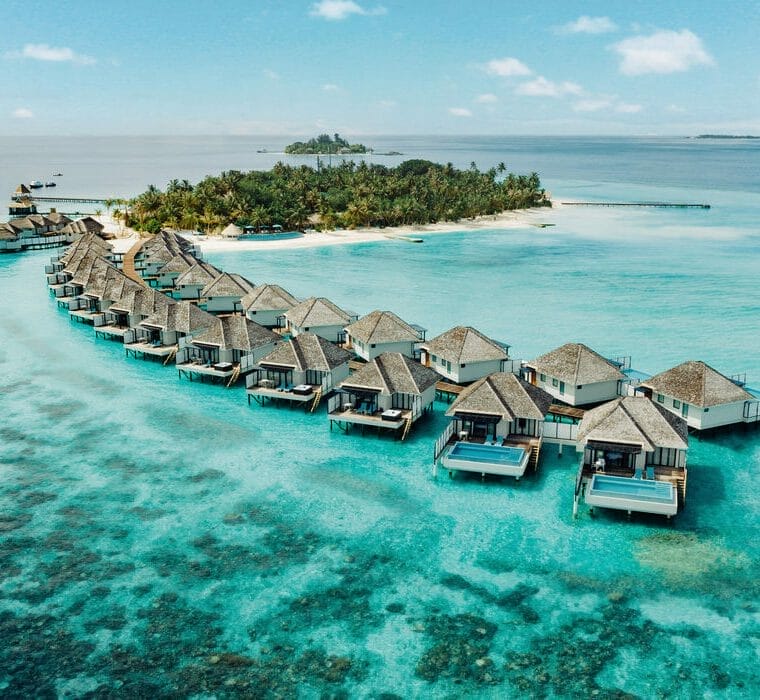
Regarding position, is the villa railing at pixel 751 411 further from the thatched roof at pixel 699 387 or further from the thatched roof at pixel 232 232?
the thatched roof at pixel 232 232

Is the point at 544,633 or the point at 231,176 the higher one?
the point at 231,176

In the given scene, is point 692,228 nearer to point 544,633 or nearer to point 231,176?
point 231,176

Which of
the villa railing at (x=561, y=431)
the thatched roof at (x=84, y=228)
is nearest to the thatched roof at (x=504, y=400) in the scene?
the villa railing at (x=561, y=431)

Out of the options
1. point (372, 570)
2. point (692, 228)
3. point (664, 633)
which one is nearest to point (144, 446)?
point (372, 570)

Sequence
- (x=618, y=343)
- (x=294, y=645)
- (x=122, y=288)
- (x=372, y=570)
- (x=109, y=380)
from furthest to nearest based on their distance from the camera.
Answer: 1. (x=122, y=288)
2. (x=618, y=343)
3. (x=109, y=380)
4. (x=372, y=570)
5. (x=294, y=645)

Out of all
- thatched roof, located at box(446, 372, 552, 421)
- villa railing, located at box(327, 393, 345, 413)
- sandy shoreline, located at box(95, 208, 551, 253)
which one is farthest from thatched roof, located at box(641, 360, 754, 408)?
sandy shoreline, located at box(95, 208, 551, 253)

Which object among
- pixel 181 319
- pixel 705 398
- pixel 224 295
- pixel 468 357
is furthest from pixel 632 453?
pixel 224 295

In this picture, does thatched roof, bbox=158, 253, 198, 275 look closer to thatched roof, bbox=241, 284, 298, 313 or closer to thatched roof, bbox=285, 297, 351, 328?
thatched roof, bbox=241, 284, 298, 313
